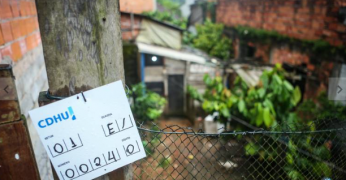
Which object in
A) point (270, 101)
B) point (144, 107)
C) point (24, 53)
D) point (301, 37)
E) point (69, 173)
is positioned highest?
point (24, 53)

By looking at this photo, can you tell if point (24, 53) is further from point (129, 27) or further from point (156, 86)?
point (129, 27)

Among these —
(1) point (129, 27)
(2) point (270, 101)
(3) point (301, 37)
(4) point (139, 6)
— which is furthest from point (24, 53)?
(4) point (139, 6)

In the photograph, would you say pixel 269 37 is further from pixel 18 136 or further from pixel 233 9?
pixel 18 136

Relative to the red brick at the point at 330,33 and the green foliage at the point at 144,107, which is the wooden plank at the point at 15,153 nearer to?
the green foliage at the point at 144,107

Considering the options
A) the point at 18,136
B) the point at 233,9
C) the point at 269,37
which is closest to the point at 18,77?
the point at 18,136

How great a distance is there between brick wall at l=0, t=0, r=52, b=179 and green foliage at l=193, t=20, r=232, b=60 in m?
8.59

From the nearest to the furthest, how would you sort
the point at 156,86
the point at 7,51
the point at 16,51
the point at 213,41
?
the point at 7,51
the point at 16,51
the point at 156,86
the point at 213,41

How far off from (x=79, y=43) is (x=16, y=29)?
122 centimetres

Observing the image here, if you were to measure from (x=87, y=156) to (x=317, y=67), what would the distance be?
529 cm

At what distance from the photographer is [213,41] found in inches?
437

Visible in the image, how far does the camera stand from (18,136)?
0.96 m

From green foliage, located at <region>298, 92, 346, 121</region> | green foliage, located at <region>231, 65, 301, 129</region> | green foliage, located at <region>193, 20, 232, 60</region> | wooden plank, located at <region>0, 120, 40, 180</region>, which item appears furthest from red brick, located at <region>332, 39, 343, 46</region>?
green foliage, located at <region>193, 20, 232, 60</region>

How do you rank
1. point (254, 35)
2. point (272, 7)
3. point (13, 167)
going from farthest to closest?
1. point (254, 35)
2. point (272, 7)
3. point (13, 167)

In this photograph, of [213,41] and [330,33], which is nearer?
[330,33]
